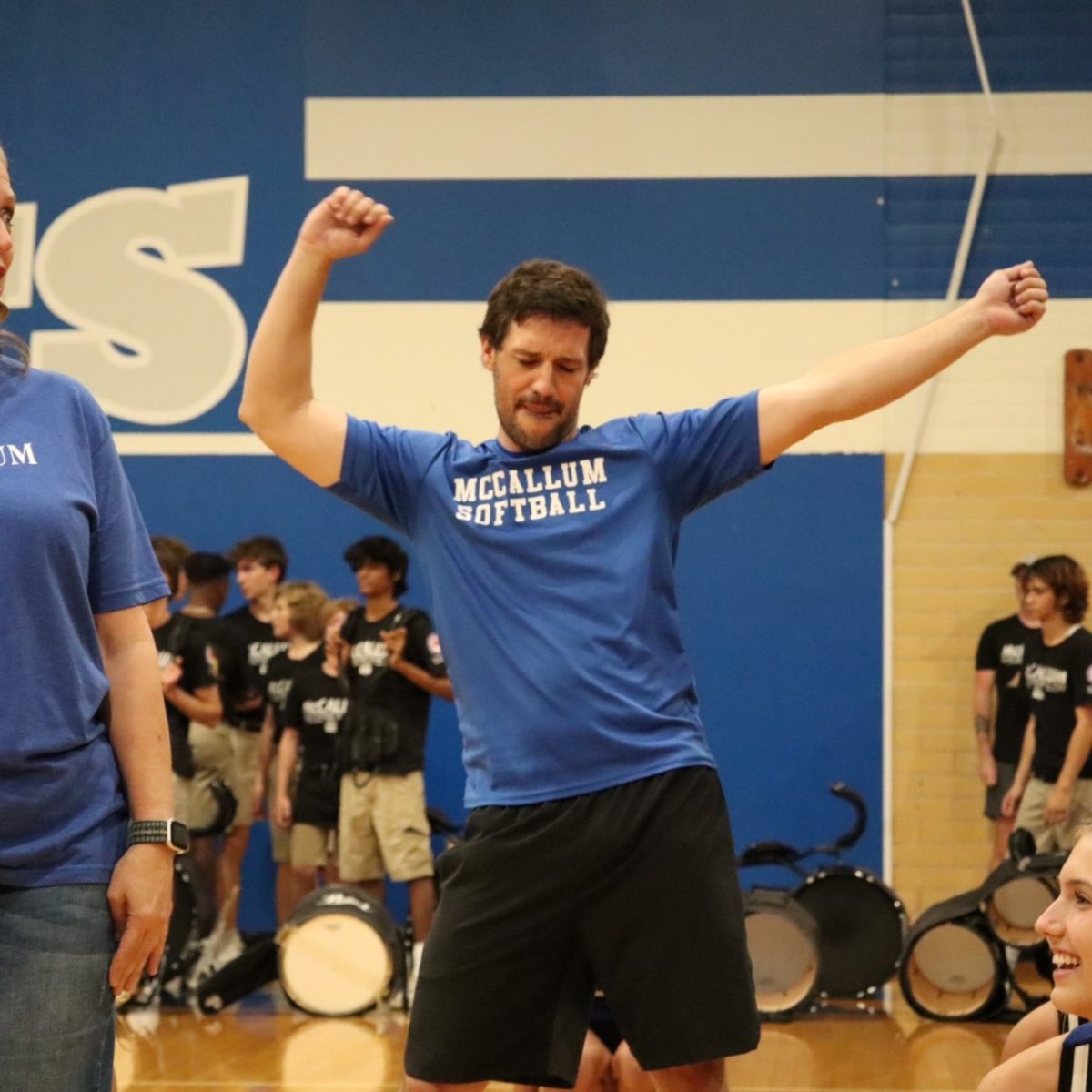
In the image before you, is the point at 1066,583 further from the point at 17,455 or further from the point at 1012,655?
the point at 17,455

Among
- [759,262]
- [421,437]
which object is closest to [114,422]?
[759,262]

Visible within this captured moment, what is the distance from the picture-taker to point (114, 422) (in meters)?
10.0

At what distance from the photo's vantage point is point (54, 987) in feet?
6.67

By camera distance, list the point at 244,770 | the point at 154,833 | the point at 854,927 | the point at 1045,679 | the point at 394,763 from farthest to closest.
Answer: the point at 244,770
the point at 1045,679
the point at 394,763
the point at 854,927
the point at 154,833

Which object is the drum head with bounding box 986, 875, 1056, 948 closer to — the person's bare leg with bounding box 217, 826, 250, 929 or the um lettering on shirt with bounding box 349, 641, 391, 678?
the um lettering on shirt with bounding box 349, 641, 391, 678

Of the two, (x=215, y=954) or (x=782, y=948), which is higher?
(x=782, y=948)

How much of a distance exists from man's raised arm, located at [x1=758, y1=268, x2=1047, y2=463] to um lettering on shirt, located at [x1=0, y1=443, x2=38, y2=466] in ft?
4.79

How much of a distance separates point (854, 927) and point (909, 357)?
17.6 ft

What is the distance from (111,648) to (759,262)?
7959 mm

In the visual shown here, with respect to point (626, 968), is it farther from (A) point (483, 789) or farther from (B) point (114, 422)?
(B) point (114, 422)

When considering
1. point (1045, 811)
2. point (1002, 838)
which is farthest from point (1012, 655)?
point (1002, 838)

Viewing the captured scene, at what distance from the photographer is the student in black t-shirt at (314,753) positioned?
855 cm

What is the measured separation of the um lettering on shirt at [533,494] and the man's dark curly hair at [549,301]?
0.80 ft

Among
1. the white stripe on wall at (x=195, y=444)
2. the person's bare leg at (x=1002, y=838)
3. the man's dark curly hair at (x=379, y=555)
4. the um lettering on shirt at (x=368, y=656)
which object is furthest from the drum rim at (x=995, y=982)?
the white stripe on wall at (x=195, y=444)
